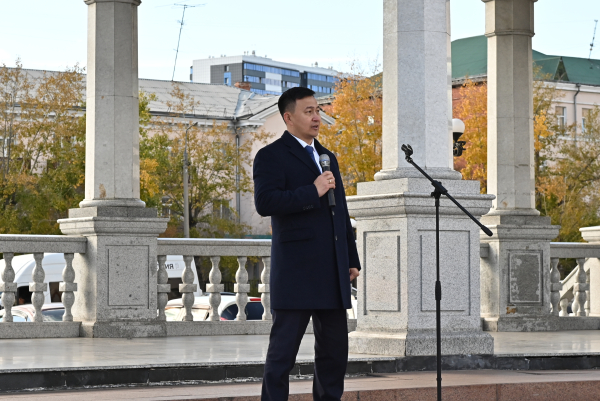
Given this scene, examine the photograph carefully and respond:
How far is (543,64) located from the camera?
67.4 meters

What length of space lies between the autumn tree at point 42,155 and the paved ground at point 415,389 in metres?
36.0

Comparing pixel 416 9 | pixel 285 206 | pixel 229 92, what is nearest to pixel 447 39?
pixel 416 9

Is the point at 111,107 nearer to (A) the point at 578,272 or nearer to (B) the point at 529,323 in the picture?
(B) the point at 529,323

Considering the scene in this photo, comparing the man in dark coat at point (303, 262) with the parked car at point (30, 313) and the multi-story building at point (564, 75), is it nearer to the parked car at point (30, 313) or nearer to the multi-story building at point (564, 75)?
the parked car at point (30, 313)

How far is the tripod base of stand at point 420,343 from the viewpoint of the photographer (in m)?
9.16

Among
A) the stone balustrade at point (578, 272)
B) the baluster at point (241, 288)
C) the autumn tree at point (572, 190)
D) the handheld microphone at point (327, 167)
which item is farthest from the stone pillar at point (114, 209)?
the autumn tree at point (572, 190)

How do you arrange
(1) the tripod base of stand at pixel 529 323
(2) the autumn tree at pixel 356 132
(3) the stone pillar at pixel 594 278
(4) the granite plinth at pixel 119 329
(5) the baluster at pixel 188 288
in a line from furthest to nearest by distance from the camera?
(2) the autumn tree at pixel 356 132 < (3) the stone pillar at pixel 594 278 < (1) the tripod base of stand at pixel 529 323 < (5) the baluster at pixel 188 288 < (4) the granite plinth at pixel 119 329

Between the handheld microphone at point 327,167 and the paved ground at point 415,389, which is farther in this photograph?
the paved ground at point 415,389

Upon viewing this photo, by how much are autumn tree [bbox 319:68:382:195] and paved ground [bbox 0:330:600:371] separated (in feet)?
93.9

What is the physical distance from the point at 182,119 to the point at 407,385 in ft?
176

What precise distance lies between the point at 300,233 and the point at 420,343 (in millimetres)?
3381

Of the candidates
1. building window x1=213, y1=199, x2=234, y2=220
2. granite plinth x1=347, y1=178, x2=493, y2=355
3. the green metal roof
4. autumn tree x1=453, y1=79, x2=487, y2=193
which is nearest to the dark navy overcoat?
granite plinth x1=347, y1=178, x2=493, y2=355

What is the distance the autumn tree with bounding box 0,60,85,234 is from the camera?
43.5m

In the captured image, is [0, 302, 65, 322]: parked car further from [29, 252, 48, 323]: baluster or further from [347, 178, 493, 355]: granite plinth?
[347, 178, 493, 355]: granite plinth
